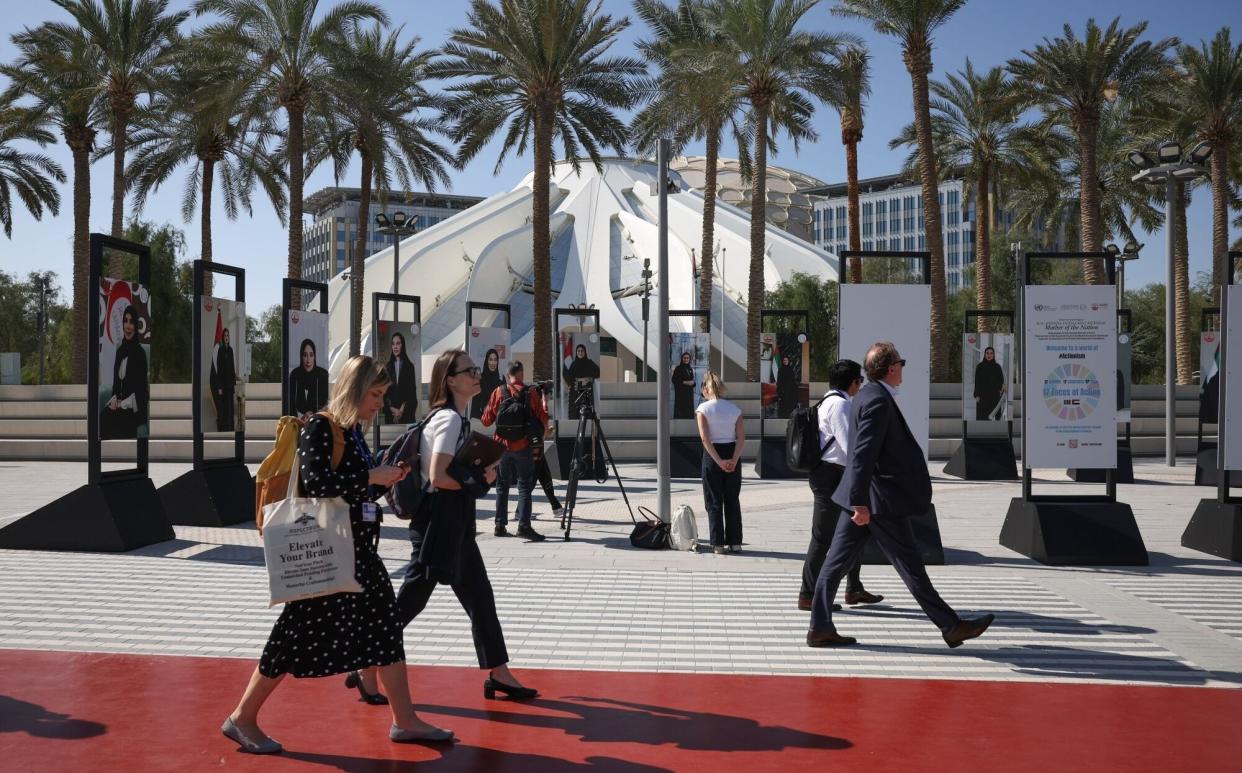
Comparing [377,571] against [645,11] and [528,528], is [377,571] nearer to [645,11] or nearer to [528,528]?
[528,528]

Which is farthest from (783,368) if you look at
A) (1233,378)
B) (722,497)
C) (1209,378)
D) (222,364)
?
(222,364)

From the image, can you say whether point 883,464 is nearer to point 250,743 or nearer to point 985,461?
point 250,743

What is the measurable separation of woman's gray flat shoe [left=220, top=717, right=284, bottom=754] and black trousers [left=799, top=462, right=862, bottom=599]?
3767 mm

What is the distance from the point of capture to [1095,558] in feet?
30.8

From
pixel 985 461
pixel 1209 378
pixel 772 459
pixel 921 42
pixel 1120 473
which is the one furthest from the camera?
pixel 921 42

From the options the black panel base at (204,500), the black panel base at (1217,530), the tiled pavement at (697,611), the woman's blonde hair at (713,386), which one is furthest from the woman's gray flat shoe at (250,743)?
the black panel base at (1217,530)

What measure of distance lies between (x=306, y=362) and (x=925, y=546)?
7.26 m

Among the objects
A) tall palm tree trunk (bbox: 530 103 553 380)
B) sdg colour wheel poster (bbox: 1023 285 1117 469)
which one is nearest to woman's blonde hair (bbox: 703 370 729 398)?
sdg colour wheel poster (bbox: 1023 285 1117 469)

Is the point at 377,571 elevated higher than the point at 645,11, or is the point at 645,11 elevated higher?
the point at 645,11

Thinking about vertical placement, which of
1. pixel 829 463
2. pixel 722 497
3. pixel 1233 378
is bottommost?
pixel 722 497

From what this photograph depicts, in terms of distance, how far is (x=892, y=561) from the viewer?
6.07 m

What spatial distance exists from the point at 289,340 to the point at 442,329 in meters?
52.0

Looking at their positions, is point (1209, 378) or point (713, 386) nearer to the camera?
point (713, 386)

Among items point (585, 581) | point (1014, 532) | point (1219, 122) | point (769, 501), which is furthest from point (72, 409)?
point (1219, 122)
